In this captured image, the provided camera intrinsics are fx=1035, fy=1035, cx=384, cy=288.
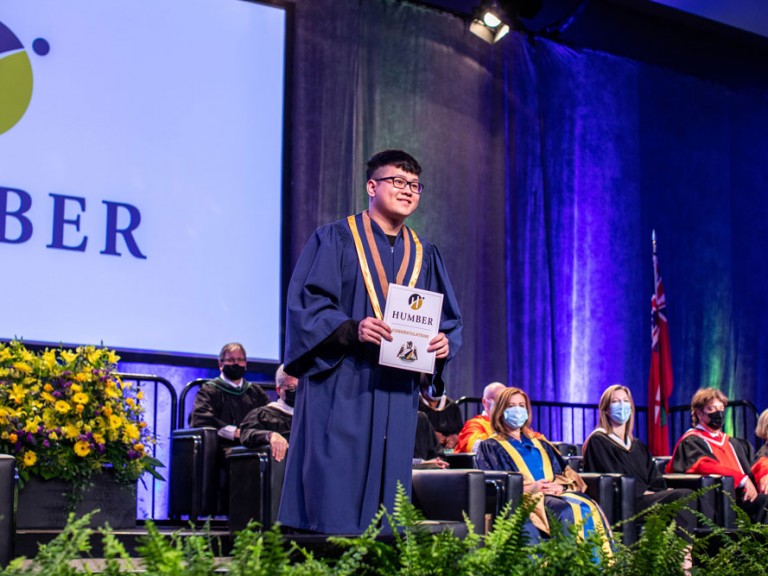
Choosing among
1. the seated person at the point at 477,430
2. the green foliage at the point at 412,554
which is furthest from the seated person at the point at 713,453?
the green foliage at the point at 412,554

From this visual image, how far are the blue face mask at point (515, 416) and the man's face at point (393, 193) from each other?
2549 mm

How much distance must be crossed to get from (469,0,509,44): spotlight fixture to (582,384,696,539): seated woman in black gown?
324 centimetres

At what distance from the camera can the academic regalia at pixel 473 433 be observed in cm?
575

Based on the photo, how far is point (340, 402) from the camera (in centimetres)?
264

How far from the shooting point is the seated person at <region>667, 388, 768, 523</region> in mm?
6129

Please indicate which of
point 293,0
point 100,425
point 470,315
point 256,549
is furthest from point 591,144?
point 256,549

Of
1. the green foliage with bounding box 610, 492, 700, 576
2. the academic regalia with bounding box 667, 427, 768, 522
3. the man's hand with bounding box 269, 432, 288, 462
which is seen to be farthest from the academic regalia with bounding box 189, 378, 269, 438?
the green foliage with bounding box 610, 492, 700, 576

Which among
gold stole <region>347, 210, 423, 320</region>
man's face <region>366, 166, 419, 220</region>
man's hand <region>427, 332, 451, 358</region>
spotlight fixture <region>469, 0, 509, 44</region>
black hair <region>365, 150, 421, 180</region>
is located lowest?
man's hand <region>427, 332, 451, 358</region>

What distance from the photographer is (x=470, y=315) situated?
801 cm

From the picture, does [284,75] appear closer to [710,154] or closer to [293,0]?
[293,0]

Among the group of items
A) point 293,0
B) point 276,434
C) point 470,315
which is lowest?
point 276,434

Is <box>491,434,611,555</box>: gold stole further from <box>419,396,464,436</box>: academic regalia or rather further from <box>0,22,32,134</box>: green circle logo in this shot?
<box>0,22,32,134</box>: green circle logo

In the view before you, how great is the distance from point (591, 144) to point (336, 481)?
675 centimetres

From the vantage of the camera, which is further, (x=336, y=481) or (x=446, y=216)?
(x=446, y=216)
